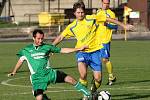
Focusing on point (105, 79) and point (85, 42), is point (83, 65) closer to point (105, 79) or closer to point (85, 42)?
point (85, 42)

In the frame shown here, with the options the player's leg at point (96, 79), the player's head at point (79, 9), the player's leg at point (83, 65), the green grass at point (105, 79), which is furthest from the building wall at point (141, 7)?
the player's head at point (79, 9)

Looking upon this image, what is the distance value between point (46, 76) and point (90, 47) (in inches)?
79.3

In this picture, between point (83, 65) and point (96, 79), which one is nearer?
point (83, 65)

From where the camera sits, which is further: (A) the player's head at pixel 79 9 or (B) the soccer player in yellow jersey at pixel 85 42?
(B) the soccer player in yellow jersey at pixel 85 42

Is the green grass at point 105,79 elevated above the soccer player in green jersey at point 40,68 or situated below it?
below

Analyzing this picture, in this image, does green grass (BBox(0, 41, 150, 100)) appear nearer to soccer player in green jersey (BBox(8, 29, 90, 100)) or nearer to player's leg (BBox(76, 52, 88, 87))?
player's leg (BBox(76, 52, 88, 87))

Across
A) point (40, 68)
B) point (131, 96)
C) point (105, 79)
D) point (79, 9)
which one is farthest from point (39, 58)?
point (105, 79)

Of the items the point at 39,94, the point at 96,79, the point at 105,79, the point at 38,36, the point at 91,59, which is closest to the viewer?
the point at 38,36

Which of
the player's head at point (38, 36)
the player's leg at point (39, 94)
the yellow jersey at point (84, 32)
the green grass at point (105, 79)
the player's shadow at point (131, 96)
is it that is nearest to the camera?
the player's head at point (38, 36)

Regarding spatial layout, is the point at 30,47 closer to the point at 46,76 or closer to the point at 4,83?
the point at 46,76

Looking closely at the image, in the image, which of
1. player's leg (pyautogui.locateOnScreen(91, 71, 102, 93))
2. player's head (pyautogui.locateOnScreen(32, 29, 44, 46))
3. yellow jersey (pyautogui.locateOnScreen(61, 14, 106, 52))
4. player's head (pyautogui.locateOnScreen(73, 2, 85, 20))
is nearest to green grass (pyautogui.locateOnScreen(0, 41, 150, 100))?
player's leg (pyautogui.locateOnScreen(91, 71, 102, 93))

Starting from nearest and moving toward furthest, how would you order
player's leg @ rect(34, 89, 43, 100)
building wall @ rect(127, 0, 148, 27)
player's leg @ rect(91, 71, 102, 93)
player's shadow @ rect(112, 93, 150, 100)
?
player's leg @ rect(34, 89, 43, 100)
player's leg @ rect(91, 71, 102, 93)
player's shadow @ rect(112, 93, 150, 100)
building wall @ rect(127, 0, 148, 27)

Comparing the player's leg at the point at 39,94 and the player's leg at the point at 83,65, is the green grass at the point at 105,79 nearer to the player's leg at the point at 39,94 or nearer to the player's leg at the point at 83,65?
the player's leg at the point at 83,65

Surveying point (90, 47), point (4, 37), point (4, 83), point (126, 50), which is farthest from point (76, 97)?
point (4, 37)
